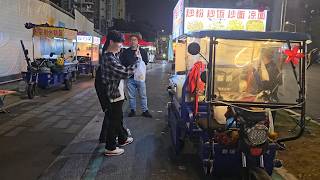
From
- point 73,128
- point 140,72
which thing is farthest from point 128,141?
point 140,72

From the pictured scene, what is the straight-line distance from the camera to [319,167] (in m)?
6.08

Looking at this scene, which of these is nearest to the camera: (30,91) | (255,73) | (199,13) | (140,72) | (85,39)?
(255,73)

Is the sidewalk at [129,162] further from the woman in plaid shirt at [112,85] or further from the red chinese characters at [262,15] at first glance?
the red chinese characters at [262,15]

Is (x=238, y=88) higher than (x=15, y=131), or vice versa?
(x=238, y=88)

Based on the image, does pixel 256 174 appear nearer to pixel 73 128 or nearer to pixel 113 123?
pixel 113 123

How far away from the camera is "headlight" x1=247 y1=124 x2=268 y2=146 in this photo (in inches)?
168

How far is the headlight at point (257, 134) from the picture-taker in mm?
4270

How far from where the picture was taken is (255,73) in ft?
17.0

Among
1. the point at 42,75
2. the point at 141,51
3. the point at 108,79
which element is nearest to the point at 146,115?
the point at 141,51

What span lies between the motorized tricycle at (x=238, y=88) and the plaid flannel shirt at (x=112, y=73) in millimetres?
1171

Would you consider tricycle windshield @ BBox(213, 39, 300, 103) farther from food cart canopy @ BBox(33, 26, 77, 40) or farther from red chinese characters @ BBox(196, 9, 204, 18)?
food cart canopy @ BBox(33, 26, 77, 40)

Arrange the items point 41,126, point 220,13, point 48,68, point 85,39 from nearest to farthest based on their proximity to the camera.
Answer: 1. point 41,126
2. point 48,68
3. point 220,13
4. point 85,39

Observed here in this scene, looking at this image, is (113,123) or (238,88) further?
(113,123)

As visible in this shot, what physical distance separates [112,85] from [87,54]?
1901 centimetres
